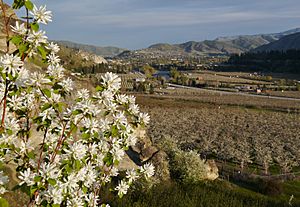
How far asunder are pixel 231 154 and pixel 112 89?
3393cm

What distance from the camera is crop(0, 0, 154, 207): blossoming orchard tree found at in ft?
10.8

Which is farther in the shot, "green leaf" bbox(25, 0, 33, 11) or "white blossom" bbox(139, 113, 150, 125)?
"white blossom" bbox(139, 113, 150, 125)

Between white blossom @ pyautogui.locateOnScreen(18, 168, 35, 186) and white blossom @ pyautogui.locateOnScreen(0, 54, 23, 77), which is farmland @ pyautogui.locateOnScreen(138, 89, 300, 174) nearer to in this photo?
white blossom @ pyautogui.locateOnScreen(18, 168, 35, 186)

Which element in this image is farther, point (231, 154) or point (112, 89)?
point (231, 154)

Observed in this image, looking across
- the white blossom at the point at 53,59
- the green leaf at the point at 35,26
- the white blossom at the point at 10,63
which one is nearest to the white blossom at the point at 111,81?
the white blossom at the point at 53,59

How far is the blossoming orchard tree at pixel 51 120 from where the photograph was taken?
329 centimetres

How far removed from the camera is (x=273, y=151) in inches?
1582

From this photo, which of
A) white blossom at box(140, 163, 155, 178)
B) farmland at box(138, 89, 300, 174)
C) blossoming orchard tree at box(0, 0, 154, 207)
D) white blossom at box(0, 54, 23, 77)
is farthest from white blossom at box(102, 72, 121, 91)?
farmland at box(138, 89, 300, 174)

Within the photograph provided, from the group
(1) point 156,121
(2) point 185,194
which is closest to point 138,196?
(2) point 185,194

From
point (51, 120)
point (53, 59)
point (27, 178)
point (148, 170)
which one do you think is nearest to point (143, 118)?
point (148, 170)

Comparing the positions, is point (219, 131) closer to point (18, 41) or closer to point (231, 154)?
point (231, 154)

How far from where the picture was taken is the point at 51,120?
3838 mm

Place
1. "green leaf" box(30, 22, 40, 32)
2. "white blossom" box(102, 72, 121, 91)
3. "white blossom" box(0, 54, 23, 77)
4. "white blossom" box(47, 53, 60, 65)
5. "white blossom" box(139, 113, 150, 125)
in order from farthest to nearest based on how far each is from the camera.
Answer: "white blossom" box(139, 113, 150, 125) < "white blossom" box(102, 72, 121, 91) < "white blossom" box(47, 53, 60, 65) < "green leaf" box(30, 22, 40, 32) < "white blossom" box(0, 54, 23, 77)

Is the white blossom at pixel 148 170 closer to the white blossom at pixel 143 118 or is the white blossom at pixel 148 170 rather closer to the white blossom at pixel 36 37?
the white blossom at pixel 143 118
